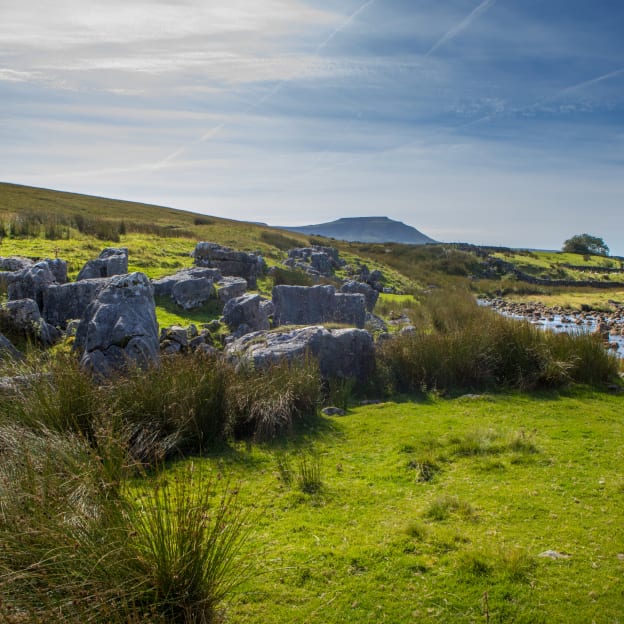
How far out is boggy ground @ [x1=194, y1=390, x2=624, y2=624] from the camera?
3.63 metres

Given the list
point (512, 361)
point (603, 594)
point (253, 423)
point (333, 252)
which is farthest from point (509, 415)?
point (333, 252)

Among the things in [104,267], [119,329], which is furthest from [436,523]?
[104,267]

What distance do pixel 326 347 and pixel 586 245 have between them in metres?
87.7

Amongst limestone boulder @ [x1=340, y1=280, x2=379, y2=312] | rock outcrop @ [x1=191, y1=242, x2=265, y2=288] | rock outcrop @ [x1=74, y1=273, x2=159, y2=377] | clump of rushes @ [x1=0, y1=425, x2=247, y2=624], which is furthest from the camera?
rock outcrop @ [x1=191, y1=242, x2=265, y2=288]

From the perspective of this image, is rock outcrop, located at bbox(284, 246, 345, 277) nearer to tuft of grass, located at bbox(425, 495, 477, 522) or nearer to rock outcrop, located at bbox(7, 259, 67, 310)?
rock outcrop, located at bbox(7, 259, 67, 310)

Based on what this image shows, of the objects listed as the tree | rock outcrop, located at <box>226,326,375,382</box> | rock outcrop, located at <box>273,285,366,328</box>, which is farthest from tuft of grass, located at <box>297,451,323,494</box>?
the tree

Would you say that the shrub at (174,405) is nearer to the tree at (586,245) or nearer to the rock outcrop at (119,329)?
the rock outcrop at (119,329)

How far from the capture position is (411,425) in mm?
8188

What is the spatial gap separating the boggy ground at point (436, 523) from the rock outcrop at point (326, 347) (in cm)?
220

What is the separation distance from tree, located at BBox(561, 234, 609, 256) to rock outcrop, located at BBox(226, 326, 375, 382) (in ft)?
274

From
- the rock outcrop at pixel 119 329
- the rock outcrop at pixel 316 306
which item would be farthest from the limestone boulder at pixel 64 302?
the rock outcrop at pixel 316 306

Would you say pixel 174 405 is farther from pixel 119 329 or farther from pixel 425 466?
pixel 425 466

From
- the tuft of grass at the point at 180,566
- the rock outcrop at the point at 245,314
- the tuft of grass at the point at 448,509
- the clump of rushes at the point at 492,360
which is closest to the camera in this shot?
the tuft of grass at the point at 180,566

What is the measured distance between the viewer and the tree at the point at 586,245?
271 feet
